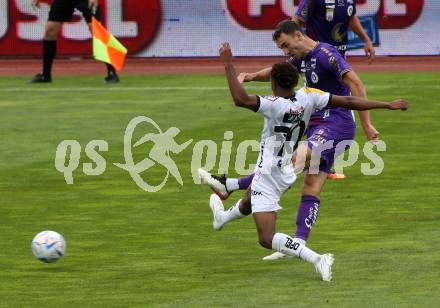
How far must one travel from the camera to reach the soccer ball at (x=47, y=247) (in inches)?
406

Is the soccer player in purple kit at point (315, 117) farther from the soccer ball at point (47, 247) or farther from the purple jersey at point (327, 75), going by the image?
the soccer ball at point (47, 247)

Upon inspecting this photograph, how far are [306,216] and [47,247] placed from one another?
6.64 ft

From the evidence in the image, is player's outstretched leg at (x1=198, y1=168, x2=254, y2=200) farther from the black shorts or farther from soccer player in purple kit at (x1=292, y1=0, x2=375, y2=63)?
the black shorts

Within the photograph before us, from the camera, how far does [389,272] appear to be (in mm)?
10016

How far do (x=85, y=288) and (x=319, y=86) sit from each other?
3.08 meters

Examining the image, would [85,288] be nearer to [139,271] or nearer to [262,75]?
[139,271]

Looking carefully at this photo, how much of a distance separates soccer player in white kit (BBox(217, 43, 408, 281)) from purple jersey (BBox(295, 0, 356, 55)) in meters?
4.53

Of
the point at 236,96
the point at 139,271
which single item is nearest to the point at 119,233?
the point at 139,271

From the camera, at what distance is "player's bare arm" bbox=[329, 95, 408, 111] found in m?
10.1

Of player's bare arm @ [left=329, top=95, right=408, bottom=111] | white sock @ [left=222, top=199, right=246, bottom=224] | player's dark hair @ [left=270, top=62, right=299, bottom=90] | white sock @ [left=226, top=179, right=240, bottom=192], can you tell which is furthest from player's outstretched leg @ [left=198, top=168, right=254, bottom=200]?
player's dark hair @ [left=270, top=62, right=299, bottom=90]

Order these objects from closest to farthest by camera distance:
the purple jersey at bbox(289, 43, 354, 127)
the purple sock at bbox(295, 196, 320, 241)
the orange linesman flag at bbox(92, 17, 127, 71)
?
the purple sock at bbox(295, 196, 320, 241)
the purple jersey at bbox(289, 43, 354, 127)
the orange linesman flag at bbox(92, 17, 127, 71)

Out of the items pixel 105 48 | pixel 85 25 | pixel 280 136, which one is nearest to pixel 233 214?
pixel 280 136

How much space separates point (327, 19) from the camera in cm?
1473

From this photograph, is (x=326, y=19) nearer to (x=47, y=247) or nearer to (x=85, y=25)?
(x=47, y=247)
